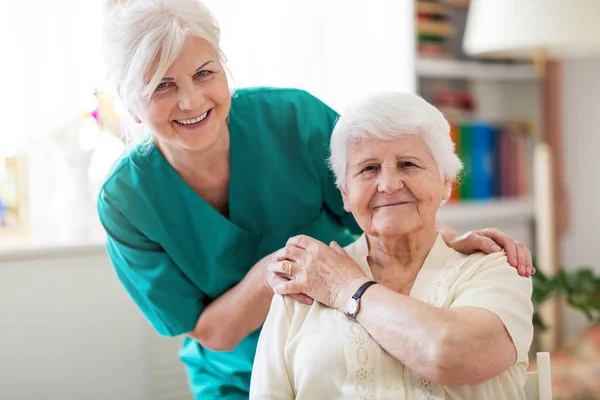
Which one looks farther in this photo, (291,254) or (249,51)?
(249,51)

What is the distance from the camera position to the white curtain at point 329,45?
9.05 ft

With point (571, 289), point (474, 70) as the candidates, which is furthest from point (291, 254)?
point (474, 70)

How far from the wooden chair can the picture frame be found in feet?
5.72

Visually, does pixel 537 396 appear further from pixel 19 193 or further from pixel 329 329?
pixel 19 193

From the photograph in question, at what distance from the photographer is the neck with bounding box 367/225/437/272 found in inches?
57.6

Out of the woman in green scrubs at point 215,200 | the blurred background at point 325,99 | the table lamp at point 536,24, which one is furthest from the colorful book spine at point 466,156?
the woman in green scrubs at point 215,200

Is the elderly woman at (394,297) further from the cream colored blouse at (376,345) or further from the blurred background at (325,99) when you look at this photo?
the blurred background at (325,99)

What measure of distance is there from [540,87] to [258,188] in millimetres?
2103

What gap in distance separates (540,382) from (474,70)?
83.9 inches

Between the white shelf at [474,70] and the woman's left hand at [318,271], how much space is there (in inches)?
69.0

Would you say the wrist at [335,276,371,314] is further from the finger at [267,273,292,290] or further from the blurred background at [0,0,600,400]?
the blurred background at [0,0,600,400]

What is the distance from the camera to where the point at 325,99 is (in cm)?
300

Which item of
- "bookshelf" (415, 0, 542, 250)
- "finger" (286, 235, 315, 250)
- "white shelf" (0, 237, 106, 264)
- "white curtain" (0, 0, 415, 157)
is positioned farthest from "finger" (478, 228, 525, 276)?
"bookshelf" (415, 0, 542, 250)

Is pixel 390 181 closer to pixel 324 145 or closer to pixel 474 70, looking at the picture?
pixel 324 145
